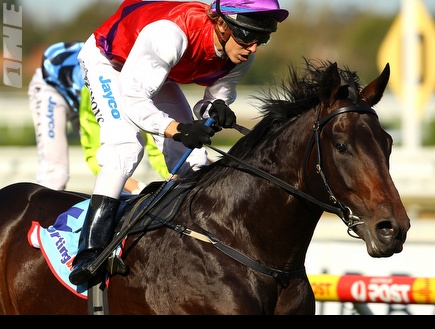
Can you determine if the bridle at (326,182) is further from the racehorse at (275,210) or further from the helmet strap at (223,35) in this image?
the helmet strap at (223,35)

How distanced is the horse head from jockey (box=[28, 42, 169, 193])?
318 cm

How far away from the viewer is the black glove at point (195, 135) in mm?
3623

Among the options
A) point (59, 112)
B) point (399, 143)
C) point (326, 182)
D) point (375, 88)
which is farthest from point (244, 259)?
point (399, 143)

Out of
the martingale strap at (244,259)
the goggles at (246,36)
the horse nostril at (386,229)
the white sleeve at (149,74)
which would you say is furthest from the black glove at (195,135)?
the horse nostril at (386,229)

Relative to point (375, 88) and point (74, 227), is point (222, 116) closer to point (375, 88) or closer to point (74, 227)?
point (375, 88)

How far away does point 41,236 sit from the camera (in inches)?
161

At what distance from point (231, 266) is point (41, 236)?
1007 millimetres

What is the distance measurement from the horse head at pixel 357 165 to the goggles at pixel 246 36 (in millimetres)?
468

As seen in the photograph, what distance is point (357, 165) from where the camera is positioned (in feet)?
10.9

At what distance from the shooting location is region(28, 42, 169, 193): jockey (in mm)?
6598

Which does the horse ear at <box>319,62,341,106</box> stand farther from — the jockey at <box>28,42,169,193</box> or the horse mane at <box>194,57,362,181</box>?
the jockey at <box>28,42,169,193</box>

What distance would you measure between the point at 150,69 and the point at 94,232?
725 mm
